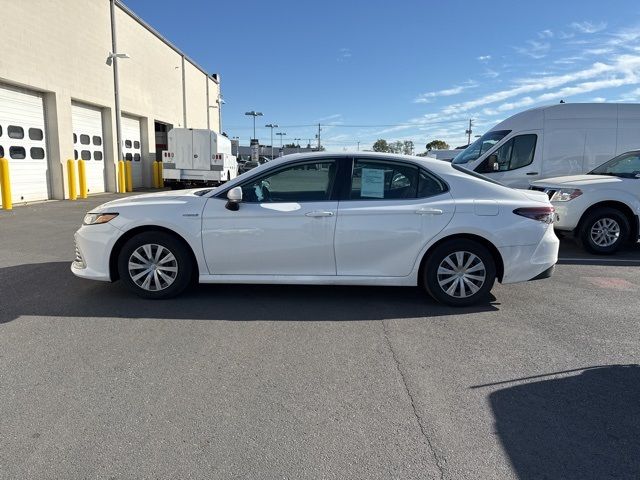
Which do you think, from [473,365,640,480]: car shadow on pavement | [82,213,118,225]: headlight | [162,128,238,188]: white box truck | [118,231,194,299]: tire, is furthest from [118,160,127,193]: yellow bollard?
[473,365,640,480]: car shadow on pavement

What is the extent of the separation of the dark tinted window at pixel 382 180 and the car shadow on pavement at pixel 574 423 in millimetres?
2276

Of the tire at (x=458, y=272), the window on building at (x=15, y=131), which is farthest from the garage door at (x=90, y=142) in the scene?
the tire at (x=458, y=272)

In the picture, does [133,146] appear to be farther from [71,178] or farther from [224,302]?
[224,302]

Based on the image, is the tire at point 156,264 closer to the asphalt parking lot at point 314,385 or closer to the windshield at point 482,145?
the asphalt parking lot at point 314,385

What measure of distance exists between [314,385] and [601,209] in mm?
6736

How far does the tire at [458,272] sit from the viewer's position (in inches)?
189

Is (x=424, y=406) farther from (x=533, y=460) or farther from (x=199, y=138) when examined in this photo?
(x=199, y=138)

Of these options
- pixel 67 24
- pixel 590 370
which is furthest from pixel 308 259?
pixel 67 24

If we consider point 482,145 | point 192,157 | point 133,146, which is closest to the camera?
point 482,145

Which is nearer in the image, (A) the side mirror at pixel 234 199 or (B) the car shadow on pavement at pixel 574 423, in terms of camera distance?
(B) the car shadow on pavement at pixel 574 423

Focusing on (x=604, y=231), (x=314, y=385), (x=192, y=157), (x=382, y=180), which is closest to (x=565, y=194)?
(x=604, y=231)

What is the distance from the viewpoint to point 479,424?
9.13 ft

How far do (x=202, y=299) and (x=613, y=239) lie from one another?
6843 mm

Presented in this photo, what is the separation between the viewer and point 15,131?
13.9 metres
